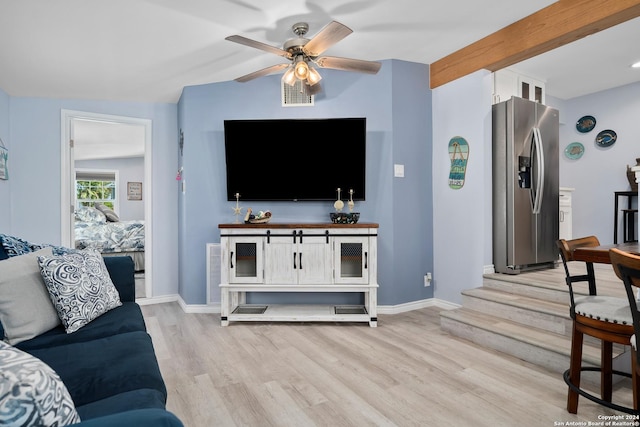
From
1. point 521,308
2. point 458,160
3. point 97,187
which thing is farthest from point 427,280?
point 97,187

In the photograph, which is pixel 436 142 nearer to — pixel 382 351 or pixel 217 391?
pixel 382 351

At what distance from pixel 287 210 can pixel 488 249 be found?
2.10 metres

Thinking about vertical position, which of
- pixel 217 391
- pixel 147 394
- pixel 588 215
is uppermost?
pixel 588 215

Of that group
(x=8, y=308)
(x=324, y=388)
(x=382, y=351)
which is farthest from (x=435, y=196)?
(x=8, y=308)

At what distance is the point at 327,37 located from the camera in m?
2.29

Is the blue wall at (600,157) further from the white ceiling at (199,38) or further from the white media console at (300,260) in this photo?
the white media console at (300,260)

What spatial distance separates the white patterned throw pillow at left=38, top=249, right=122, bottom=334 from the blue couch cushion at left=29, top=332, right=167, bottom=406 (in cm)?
25

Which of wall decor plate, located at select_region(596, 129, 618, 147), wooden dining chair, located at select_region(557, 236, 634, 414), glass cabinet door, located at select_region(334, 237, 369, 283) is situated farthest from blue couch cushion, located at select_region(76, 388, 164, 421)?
wall decor plate, located at select_region(596, 129, 618, 147)

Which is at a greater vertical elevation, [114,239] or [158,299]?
[114,239]

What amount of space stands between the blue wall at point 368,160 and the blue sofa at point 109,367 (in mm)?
1899

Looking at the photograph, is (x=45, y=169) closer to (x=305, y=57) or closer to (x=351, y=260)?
(x=305, y=57)

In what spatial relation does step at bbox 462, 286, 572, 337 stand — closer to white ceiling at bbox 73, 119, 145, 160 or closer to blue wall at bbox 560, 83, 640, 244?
blue wall at bbox 560, 83, 640, 244

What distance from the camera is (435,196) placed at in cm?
386

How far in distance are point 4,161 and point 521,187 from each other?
5425 millimetres
